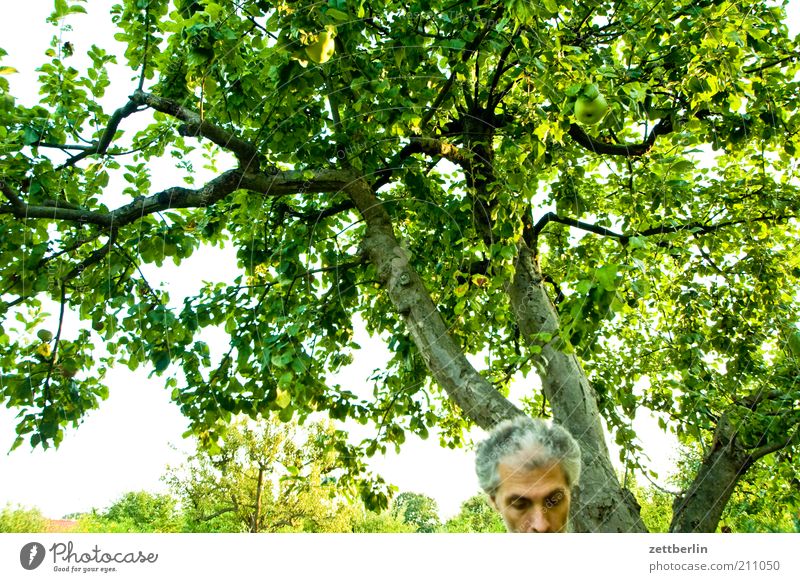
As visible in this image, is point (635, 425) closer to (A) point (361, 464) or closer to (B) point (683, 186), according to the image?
(B) point (683, 186)

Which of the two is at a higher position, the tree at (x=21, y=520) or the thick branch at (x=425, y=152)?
the thick branch at (x=425, y=152)

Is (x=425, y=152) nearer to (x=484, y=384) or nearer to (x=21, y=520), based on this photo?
(x=484, y=384)

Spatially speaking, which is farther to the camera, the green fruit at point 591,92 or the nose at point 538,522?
the nose at point 538,522

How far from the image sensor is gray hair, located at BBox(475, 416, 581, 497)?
5.10 ft

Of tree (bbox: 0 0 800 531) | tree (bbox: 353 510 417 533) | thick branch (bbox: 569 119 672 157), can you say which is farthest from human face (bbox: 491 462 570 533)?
thick branch (bbox: 569 119 672 157)

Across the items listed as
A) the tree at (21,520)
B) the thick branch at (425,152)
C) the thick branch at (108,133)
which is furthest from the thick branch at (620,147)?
the tree at (21,520)

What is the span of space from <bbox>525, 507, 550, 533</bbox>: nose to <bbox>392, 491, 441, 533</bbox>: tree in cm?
68

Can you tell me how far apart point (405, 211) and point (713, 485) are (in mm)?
1839

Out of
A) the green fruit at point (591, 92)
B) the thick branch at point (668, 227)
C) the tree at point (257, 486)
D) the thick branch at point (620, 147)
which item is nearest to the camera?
the green fruit at point (591, 92)

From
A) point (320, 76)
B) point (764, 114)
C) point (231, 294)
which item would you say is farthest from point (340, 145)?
point (764, 114)
